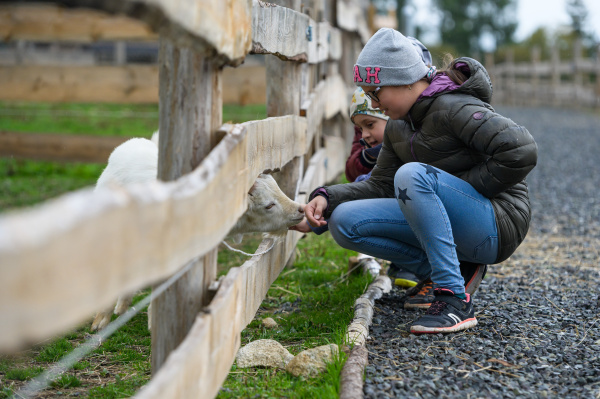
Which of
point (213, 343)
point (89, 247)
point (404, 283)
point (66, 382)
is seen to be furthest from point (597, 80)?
point (89, 247)

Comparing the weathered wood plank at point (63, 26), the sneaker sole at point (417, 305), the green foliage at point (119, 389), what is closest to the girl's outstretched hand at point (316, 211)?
the sneaker sole at point (417, 305)

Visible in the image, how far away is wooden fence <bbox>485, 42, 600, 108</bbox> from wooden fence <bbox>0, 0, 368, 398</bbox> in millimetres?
22095

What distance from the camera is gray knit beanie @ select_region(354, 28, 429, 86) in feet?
10.1

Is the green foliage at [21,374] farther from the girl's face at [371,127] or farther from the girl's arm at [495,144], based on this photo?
the girl's face at [371,127]

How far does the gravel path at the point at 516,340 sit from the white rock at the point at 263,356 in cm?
37

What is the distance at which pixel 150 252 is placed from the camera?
133 cm

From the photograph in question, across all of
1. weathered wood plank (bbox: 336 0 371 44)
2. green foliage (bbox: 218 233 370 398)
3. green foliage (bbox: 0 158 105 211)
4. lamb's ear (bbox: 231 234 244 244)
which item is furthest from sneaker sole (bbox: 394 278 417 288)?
weathered wood plank (bbox: 336 0 371 44)

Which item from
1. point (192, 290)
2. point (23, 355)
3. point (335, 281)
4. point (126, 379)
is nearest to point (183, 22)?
point (192, 290)

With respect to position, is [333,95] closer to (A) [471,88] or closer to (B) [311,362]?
(A) [471,88]

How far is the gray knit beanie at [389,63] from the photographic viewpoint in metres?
3.07

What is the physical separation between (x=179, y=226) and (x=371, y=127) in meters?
2.74

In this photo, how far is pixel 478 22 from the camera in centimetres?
5978

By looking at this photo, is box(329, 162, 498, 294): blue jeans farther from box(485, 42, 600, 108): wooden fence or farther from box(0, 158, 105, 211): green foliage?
box(485, 42, 600, 108): wooden fence

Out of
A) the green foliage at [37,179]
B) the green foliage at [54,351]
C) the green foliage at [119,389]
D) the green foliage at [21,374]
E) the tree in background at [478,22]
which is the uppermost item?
the tree in background at [478,22]
